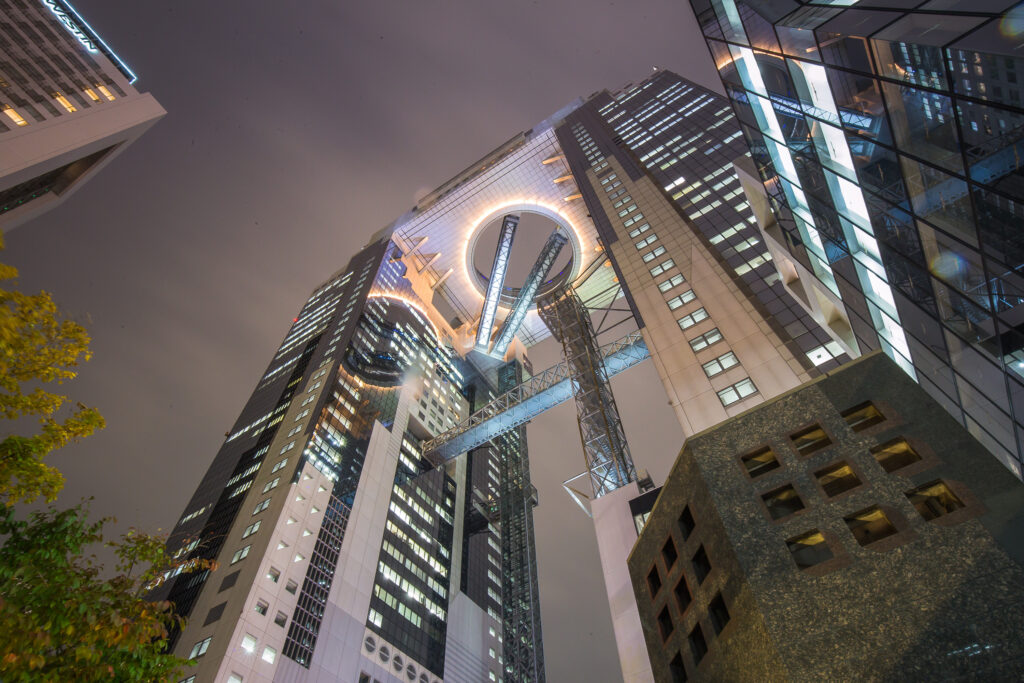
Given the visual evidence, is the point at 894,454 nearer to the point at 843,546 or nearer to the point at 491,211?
the point at 843,546

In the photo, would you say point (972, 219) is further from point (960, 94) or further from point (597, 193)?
point (597, 193)

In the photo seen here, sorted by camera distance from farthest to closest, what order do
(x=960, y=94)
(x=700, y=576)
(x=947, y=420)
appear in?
(x=700, y=576), (x=947, y=420), (x=960, y=94)

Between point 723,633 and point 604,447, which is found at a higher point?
point 723,633

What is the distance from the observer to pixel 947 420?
585 inches

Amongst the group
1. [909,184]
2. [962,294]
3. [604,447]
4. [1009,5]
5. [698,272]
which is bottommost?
[604,447]

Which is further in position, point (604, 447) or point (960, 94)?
point (604, 447)

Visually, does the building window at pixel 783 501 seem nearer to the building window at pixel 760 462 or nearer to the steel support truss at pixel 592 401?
the building window at pixel 760 462

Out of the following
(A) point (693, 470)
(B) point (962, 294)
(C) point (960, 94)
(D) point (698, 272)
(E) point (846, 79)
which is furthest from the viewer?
(D) point (698, 272)

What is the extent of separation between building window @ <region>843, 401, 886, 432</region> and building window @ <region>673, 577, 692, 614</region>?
23.8 ft

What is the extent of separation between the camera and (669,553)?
64.9 ft

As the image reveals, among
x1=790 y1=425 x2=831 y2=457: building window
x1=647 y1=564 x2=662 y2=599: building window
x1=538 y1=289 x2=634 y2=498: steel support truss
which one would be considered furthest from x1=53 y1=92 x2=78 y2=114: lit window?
x1=790 y1=425 x2=831 y2=457: building window

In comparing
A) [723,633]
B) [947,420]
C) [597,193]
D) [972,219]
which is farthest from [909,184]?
[597,193]

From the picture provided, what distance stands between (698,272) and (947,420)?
864 inches

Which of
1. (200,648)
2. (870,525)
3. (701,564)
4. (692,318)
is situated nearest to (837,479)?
(870,525)
